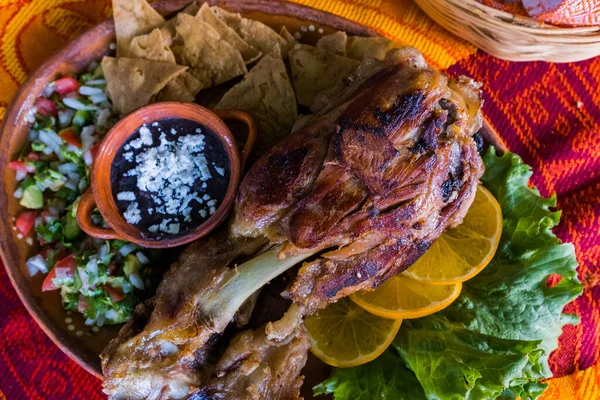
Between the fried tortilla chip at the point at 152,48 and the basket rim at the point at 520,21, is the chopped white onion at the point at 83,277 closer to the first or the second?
the fried tortilla chip at the point at 152,48

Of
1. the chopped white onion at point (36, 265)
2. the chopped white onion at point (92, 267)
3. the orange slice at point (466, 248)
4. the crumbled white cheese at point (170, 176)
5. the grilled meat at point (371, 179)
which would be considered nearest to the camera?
the grilled meat at point (371, 179)

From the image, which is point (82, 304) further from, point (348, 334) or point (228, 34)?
point (228, 34)

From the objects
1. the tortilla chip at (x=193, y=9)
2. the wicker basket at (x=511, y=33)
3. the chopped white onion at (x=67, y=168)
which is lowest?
the chopped white onion at (x=67, y=168)

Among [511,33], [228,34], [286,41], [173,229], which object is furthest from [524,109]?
[173,229]

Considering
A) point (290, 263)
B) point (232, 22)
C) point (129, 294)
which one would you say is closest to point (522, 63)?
point (232, 22)

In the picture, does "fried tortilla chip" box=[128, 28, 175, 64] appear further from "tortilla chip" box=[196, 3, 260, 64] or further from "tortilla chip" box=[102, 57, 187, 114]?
"tortilla chip" box=[196, 3, 260, 64]

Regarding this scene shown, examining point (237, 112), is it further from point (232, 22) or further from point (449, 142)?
point (449, 142)

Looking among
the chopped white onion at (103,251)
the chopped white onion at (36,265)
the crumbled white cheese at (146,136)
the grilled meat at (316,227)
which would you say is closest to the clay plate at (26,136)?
the chopped white onion at (36,265)
